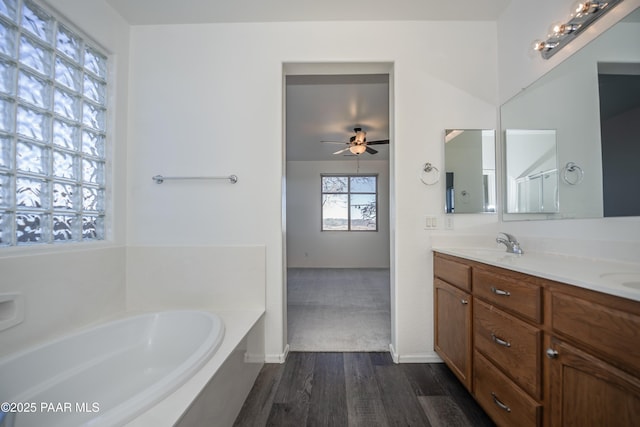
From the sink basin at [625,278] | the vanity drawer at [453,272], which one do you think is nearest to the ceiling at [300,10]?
the vanity drawer at [453,272]

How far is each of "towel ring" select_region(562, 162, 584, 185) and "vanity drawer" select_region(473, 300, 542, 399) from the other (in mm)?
809

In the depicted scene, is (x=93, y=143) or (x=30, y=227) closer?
(x=30, y=227)

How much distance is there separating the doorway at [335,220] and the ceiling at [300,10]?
1.08 feet

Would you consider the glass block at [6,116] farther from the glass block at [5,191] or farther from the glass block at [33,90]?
the glass block at [5,191]

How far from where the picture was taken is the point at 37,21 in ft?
4.45

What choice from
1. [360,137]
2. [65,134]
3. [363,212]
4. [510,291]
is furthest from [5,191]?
[363,212]

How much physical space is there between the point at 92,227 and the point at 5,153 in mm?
634

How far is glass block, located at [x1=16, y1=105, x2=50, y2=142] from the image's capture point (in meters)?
1.27

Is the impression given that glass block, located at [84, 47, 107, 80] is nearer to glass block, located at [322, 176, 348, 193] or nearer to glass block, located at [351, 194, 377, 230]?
glass block, located at [322, 176, 348, 193]

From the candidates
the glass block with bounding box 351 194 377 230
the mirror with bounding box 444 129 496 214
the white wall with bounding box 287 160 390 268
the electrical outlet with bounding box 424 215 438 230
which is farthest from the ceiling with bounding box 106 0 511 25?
the glass block with bounding box 351 194 377 230

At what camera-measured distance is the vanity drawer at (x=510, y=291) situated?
964 mm

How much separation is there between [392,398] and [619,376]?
1112 mm

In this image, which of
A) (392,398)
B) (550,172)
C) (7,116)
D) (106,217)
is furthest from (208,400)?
(550,172)

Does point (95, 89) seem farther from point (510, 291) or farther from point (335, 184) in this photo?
point (335, 184)
